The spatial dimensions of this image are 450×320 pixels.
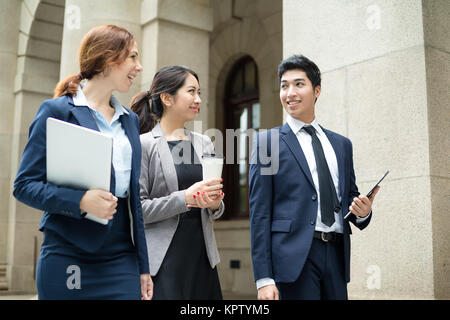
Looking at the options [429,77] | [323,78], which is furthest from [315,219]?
[323,78]

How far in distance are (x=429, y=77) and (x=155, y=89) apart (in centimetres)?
220

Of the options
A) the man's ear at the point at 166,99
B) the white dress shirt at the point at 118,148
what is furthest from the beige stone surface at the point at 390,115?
the white dress shirt at the point at 118,148

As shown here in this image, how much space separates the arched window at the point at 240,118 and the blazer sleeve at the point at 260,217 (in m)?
8.48

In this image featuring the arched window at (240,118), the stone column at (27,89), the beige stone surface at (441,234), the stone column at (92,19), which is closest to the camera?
the beige stone surface at (441,234)

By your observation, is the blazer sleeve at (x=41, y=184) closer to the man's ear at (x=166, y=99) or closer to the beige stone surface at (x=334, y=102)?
the man's ear at (x=166, y=99)

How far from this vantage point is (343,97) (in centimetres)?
505

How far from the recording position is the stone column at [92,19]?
786 centimetres

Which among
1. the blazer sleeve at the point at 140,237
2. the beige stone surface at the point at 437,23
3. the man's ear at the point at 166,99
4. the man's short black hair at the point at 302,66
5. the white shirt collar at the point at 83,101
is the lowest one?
the blazer sleeve at the point at 140,237

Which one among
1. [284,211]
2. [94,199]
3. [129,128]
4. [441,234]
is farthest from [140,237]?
[441,234]

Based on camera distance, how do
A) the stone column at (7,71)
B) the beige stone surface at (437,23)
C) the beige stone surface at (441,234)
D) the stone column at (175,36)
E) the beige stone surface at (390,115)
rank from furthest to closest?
the stone column at (7,71), the stone column at (175,36), the beige stone surface at (437,23), the beige stone surface at (390,115), the beige stone surface at (441,234)

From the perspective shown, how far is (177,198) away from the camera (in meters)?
3.32
